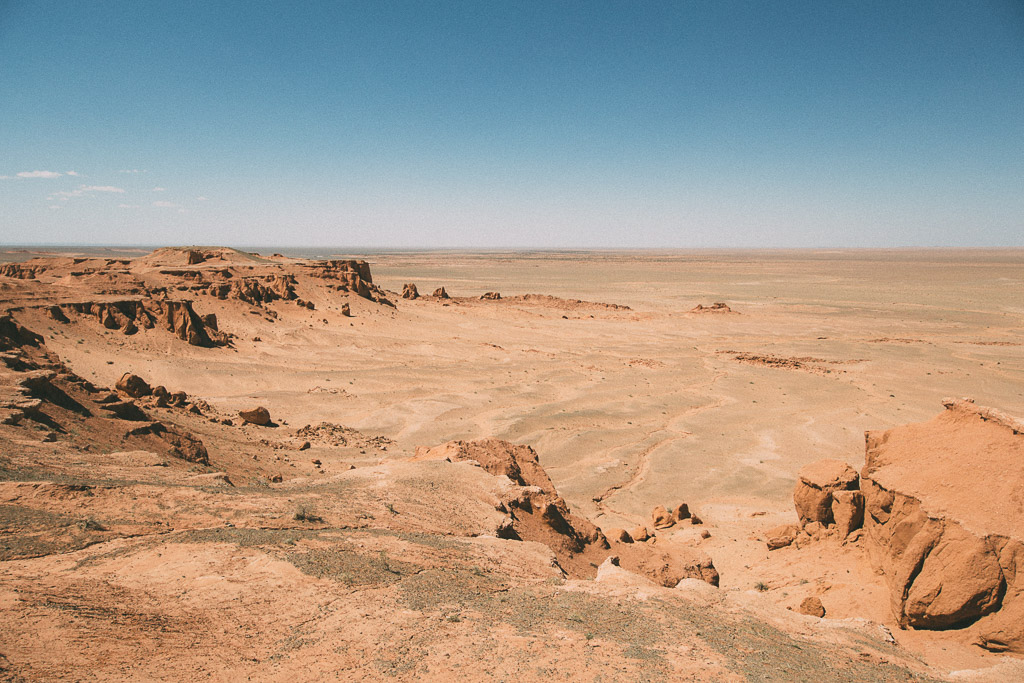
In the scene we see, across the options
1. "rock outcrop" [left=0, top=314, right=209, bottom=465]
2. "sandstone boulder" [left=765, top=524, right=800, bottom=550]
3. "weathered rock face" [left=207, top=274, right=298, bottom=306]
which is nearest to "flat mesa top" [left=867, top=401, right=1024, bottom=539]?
"sandstone boulder" [left=765, top=524, right=800, bottom=550]

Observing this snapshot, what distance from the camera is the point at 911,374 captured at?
22.6 metres

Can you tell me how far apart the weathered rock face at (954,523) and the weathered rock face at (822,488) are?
0.66 m

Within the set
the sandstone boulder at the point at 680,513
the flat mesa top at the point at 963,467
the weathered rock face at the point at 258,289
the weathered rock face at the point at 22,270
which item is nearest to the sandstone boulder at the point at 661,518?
the sandstone boulder at the point at 680,513

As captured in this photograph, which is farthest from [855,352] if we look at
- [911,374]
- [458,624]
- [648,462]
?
[458,624]

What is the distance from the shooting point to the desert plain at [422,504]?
418cm

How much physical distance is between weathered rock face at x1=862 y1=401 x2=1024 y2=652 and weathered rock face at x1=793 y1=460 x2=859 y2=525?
66cm

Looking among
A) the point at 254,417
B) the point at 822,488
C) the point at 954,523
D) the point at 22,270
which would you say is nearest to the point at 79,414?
the point at 254,417

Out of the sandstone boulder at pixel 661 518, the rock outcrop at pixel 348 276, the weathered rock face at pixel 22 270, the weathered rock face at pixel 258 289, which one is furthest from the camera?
the rock outcrop at pixel 348 276

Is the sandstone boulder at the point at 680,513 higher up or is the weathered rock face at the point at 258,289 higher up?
the weathered rock face at the point at 258,289

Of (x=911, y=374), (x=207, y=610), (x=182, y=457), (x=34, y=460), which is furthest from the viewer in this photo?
(x=911, y=374)

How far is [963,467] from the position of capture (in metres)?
6.76

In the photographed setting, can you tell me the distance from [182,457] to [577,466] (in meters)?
8.63

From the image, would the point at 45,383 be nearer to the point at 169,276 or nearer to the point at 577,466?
the point at 577,466

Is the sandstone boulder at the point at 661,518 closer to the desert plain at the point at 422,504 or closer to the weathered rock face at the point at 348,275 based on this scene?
the desert plain at the point at 422,504
